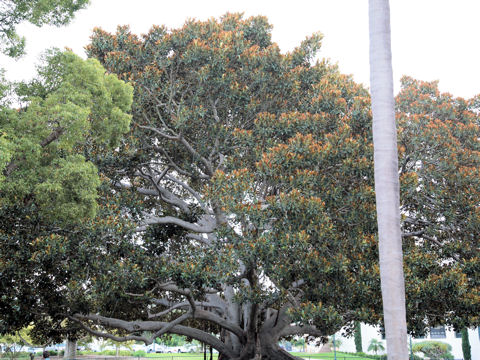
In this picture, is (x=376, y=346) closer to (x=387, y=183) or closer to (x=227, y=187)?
(x=227, y=187)

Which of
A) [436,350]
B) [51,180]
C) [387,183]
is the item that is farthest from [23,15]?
[436,350]

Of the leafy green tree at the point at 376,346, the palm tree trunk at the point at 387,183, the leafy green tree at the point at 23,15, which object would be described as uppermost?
the leafy green tree at the point at 23,15

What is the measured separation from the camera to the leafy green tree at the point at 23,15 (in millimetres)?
9352

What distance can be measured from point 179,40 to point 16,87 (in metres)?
4.82

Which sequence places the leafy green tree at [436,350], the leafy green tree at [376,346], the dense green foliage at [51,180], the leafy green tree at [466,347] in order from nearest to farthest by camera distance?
the dense green foliage at [51,180]
the leafy green tree at [466,347]
the leafy green tree at [436,350]
the leafy green tree at [376,346]

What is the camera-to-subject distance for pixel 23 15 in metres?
9.46

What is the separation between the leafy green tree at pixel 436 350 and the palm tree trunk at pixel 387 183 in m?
27.2

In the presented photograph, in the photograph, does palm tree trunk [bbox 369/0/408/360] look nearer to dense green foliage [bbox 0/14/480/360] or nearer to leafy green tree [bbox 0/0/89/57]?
dense green foliage [bbox 0/14/480/360]

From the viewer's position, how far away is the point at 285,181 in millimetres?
10617

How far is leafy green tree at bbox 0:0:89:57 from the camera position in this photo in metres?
9.35

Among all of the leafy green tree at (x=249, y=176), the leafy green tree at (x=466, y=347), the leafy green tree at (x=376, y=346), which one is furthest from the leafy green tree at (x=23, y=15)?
the leafy green tree at (x=376, y=346)

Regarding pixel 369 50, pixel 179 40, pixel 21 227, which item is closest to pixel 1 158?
pixel 21 227

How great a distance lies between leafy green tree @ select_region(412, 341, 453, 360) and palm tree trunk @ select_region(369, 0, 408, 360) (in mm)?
27159

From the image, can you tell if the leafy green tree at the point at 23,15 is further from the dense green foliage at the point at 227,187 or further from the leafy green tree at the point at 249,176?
the leafy green tree at the point at 249,176
